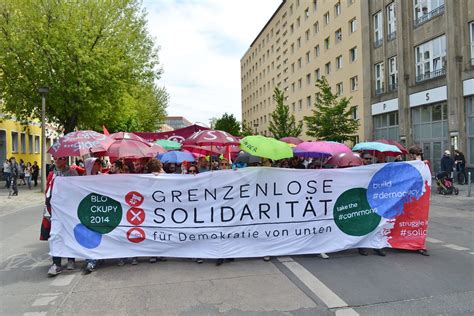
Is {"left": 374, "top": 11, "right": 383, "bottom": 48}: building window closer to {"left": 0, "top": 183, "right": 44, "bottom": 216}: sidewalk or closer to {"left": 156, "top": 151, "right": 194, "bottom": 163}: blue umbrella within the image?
{"left": 156, "top": 151, "right": 194, "bottom": 163}: blue umbrella

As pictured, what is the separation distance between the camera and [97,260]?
662 centimetres

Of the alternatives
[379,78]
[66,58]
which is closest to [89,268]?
[66,58]

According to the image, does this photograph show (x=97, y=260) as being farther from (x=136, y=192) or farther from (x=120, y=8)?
(x=120, y=8)

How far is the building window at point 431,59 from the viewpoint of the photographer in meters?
24.0

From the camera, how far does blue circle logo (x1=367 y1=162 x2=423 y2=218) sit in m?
7.01

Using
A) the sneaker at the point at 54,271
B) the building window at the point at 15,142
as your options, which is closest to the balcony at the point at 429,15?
the sneaker at the point at 54,271

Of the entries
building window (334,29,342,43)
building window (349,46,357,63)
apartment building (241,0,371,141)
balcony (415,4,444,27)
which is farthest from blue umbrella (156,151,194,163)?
building window (334,29,342,43)

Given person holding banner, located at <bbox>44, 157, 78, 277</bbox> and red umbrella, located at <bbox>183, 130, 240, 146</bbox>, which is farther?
red umbrella, located at <bbox>183, 130, 240, 146</bbox>

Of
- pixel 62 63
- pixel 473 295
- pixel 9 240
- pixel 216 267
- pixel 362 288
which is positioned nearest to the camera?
pixel 473 295

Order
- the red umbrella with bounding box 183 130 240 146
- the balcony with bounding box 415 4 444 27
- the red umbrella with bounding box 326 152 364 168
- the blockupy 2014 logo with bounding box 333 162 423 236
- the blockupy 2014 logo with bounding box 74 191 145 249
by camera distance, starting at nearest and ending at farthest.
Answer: the blockupy 2014 logo with bounding box 74 191 145 249 → the blockupy 2014 logo with bounding box 333 162 423 236 → the red umbrella with bounding box 183 130 240 146 → the red umbrella with bounding box 326 152 364 168 → the balcony with bounding box 415 4 444 27

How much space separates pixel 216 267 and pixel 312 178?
2.15 metres

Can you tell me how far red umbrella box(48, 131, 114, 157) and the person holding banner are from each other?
295mm

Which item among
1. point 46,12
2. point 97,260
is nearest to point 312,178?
point 97,260

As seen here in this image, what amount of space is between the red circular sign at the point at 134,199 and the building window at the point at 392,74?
2592 cm
